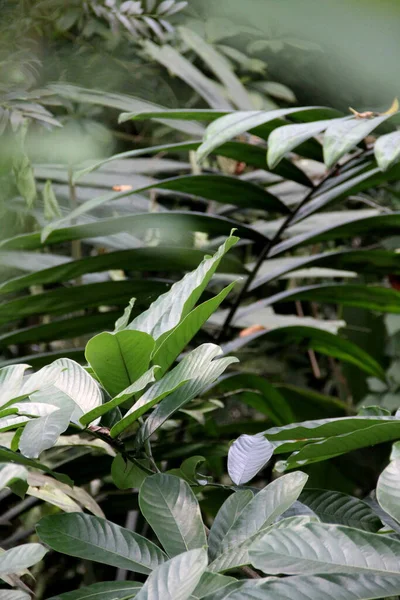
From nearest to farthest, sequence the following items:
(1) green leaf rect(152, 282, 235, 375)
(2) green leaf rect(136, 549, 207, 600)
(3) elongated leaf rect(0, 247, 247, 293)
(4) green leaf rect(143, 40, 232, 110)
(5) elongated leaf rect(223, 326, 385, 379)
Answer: (2) green leaf rect(136, 549, 207, 600) → (1) green leaf rect(152, 282, 235, 375) → (3) elongated leaf rect(0, 247, 247, 293) → (5) elongated leaf rect(223, 326, 385, 379) → (4) green leaf rect(143, 40, 232, 110)

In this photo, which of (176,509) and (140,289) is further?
(140,289)

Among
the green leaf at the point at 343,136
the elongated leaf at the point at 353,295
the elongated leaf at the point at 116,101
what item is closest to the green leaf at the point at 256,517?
the green leaf at the point at 343,136

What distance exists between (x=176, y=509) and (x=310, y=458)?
8 cm

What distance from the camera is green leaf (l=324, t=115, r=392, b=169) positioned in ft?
1.85

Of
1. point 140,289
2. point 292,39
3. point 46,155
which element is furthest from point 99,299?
point 292,39

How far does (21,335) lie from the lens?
2.65 feet

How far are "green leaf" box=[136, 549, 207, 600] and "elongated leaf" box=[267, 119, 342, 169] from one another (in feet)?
1.27

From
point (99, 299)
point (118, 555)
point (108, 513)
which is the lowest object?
point (108, 513)

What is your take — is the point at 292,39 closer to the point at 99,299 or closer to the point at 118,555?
the point at 99,299

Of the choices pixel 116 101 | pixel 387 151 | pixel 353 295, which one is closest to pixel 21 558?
pixel 387 151

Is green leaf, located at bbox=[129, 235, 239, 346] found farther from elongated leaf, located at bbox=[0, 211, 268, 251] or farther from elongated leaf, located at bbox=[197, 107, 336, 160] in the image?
elongated leaf, located at bbox=[0, 211, 268, 251]

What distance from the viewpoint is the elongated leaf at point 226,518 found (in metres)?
0.32

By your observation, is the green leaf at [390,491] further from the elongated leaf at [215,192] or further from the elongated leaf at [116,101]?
the elongated leaf at [116,101]

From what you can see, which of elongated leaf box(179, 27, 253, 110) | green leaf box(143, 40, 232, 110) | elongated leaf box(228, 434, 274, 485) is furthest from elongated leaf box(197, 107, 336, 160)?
elongated leaf box(179, 27, 253, 110)
